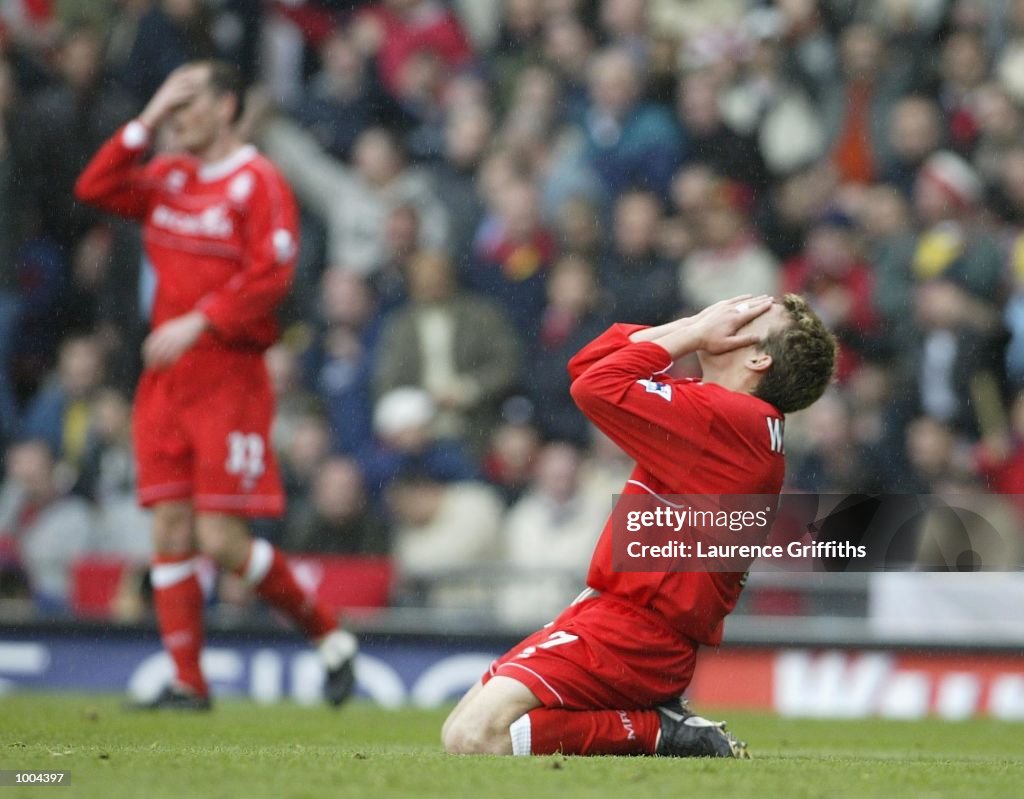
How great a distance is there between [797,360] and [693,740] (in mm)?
1148

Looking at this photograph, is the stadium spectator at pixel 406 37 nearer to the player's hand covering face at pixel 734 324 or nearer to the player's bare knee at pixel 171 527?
the player's bare knee at pixel 171 527

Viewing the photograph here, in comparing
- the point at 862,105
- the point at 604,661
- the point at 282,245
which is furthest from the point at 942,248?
the point at 604,661

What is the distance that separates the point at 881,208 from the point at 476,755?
6.57 meters

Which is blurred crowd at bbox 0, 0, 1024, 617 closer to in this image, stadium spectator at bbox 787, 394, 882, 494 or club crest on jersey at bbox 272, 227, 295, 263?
stadium spectator at bbox 787, 394, 882, 494

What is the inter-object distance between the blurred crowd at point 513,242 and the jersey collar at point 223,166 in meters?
2.97

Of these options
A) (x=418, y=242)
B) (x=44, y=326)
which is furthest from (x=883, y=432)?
(x=44, y=326)

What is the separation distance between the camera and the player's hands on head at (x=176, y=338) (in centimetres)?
723

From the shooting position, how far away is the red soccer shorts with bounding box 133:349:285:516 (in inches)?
291

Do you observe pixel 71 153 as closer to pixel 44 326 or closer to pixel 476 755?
pixel 44 326

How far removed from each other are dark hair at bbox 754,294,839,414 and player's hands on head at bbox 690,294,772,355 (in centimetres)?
7

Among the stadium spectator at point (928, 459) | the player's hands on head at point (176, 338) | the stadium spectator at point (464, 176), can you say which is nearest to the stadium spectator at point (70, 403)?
the stadium spectator at point (464, 176)

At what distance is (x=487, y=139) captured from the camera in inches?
484

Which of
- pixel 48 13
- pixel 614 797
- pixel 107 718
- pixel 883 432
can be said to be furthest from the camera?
pixel 48 13

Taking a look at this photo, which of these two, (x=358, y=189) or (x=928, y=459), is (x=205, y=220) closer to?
(x=928, y=459)
